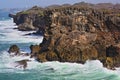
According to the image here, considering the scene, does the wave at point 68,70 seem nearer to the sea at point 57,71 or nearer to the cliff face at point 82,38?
the sea at point 57,71

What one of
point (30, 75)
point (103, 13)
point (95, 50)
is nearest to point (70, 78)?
point (30, 75)

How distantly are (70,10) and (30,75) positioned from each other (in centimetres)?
2131

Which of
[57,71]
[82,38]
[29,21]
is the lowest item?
[29,21]

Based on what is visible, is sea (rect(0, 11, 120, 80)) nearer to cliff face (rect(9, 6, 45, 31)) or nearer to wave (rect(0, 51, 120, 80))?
wave (rect(0, 51, 120, 80))

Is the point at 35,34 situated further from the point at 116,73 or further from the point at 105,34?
the point at 116,73

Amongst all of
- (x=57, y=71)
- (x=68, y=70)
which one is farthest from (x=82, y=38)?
(x=57, y=71)

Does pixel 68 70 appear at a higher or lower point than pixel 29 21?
higher

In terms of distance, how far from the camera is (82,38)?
5488 centimetres

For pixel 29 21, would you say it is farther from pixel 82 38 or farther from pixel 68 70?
pixel 68 70

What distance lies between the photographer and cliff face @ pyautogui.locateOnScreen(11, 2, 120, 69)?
52.2 metres

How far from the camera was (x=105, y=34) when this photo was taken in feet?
188

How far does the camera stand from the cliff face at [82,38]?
171 feet

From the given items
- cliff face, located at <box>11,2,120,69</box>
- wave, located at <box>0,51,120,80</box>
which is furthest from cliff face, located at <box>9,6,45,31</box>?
wave, located at <box>0,51,120,80</box>

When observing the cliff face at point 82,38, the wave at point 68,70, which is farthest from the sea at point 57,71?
the cliff face at point 82,38
